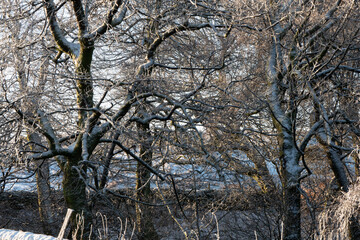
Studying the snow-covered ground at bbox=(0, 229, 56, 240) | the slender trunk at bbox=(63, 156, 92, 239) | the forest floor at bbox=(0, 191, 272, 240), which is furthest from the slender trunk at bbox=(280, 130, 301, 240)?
the snow-covered ground at bbox=(0, 229, 56, 240)

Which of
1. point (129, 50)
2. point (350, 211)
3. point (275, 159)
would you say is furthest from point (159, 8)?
point (350, 211)

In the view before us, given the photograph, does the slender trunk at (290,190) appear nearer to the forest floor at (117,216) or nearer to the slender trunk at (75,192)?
the forest floor at (117,216)

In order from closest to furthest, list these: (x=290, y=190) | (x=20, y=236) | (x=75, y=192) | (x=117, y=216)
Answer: (x=20, y=236) < (x=75, y=192) < (x=290, y=190) < (x=117, y=216)

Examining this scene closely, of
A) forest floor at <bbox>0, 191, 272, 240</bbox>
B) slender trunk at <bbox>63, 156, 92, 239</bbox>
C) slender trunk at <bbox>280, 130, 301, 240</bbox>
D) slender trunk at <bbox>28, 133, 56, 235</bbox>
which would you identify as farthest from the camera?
slender trunk at <bbox>28, 133, 56, 235</bbox>

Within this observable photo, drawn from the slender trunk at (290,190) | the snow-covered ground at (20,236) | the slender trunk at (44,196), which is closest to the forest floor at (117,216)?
the slender trunk at (44,196)

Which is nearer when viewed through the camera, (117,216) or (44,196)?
(117,216)

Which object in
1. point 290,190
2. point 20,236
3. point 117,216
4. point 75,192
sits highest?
point 290,190

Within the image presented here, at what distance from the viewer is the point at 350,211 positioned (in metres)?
5.34

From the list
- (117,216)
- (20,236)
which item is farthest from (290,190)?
(20,236)

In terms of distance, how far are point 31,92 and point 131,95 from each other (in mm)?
2125

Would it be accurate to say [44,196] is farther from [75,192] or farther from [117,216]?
[75,192]

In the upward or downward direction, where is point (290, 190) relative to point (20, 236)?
upward

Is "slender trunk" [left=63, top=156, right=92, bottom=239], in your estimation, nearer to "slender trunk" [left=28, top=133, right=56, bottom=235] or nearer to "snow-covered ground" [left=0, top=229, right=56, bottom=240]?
"slender trunk" [left=28, top=133, right=56, bottom=235]

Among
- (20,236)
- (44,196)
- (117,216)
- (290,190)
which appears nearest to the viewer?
(20,236)
